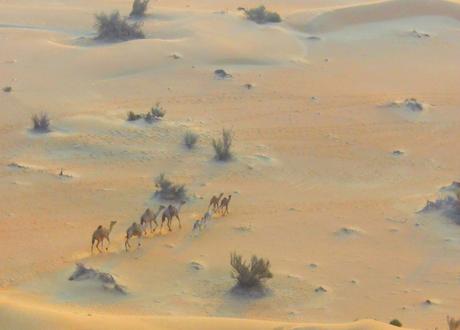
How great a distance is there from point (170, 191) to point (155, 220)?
104 centimetres

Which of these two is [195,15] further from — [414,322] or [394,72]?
[414,322]

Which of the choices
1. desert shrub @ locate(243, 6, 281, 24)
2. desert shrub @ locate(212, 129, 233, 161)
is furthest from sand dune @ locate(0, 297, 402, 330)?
desert shrub @ locate(243, 6, 281, 24)

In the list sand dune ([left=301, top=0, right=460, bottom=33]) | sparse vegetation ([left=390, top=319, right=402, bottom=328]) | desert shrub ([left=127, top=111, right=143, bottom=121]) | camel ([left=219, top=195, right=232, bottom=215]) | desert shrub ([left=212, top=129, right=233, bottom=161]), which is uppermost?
sand dune ([left=301, top=0, right=460, bottom=33])

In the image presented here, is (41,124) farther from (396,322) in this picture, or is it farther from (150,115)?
(396,322)

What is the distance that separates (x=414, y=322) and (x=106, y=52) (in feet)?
37.4

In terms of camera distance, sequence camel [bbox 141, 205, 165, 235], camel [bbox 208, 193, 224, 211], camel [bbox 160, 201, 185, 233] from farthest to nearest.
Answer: camel [bbox 208, 193, 224, 211], camel [bbox 160, 201, 185, 233], camel [bbox 141, 205, 165, 235]

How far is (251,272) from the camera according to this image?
1044 cm

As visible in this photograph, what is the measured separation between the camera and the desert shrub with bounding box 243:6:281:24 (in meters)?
23.0

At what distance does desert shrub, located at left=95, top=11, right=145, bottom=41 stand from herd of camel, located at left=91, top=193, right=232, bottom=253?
879 cm

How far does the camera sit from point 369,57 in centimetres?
2086

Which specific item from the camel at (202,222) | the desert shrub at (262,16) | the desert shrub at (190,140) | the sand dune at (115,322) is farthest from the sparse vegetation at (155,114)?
the desert shrub at (262,16)

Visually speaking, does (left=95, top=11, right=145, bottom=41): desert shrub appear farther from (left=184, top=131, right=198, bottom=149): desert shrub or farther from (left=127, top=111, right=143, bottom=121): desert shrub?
(left=184, top=131, right=198, bottom=149): desert shrub

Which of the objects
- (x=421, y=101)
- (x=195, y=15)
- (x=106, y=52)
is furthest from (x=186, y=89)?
(x=195, y=15)

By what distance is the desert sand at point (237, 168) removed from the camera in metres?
10.4
